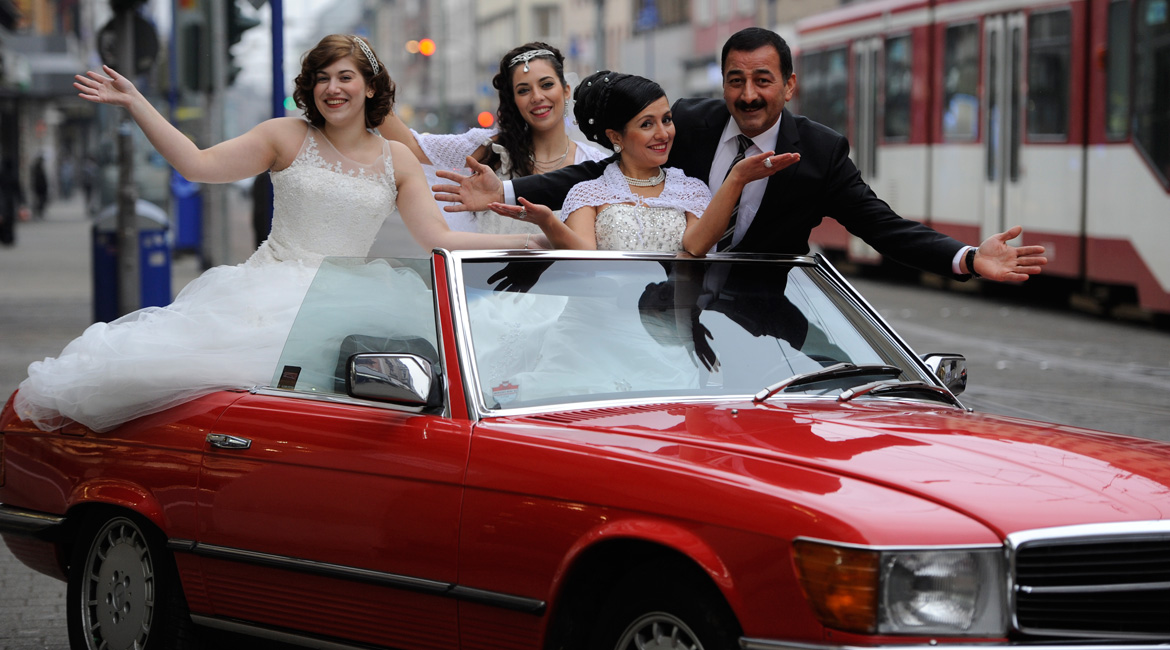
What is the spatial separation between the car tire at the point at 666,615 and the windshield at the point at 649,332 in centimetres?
72

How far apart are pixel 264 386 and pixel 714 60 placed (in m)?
55.1

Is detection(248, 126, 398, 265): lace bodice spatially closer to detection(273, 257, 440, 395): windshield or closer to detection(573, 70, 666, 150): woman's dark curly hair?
detection(573, 70, 666, 150): woman's dark curly hair

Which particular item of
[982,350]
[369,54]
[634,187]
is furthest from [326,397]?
[982,350]

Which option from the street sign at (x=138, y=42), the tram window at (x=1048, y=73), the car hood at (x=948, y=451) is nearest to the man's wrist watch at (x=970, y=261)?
the car hood at (x=948, y=451)

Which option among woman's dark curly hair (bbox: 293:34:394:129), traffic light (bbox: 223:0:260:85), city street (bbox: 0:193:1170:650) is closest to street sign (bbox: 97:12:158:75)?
traffic light (bbox: 223:0:260:85)

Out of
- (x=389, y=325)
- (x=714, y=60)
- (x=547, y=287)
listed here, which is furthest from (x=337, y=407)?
(x=714, y=60)

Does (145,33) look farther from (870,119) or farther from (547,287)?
(870,119)

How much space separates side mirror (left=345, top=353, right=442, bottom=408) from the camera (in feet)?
14.4

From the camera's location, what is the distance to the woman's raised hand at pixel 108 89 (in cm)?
579

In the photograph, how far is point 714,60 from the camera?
5925cm

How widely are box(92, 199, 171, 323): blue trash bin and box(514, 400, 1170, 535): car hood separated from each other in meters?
11.0

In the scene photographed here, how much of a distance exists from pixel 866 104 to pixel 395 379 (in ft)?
72.0

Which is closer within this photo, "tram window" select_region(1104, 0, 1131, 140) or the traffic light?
the traffic light

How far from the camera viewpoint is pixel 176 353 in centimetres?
545
